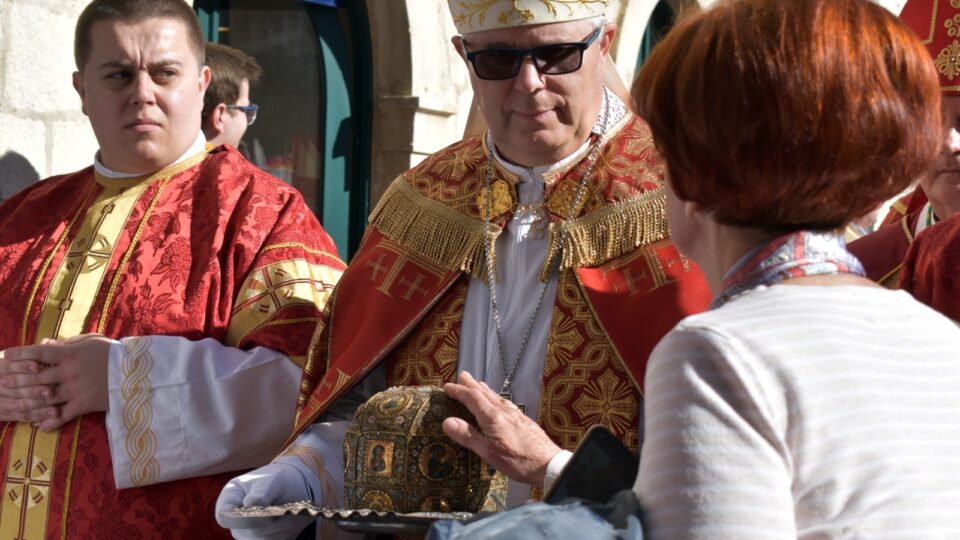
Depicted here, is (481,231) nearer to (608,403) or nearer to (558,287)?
(558,287)

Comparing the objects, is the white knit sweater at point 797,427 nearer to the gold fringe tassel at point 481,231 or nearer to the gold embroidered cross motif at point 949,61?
the gold fringe tassel at point 481,231

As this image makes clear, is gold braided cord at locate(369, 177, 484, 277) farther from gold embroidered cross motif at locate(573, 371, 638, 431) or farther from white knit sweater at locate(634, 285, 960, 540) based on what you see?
white knit sweater at locate(634, 285, 960, 540)

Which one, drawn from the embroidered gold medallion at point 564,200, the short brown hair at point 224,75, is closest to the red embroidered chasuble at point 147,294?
the embroidered gold medallion at point 564,200

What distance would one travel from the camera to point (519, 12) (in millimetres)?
2965

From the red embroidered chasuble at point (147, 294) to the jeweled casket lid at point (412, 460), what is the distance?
1084 mm

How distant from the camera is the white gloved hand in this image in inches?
102

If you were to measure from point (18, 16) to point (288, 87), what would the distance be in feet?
6.92

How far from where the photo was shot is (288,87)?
655 centimetres

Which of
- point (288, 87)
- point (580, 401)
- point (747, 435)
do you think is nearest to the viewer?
point (747, 435)

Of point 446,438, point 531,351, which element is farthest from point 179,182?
point 446,438

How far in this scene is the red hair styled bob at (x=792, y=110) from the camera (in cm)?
164

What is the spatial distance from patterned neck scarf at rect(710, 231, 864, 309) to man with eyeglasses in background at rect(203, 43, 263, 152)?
3.34m

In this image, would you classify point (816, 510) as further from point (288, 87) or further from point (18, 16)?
point (288, 87)

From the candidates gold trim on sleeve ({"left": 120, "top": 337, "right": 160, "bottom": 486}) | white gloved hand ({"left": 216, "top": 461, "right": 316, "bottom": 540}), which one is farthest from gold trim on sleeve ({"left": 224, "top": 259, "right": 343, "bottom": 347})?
white gloved hand ({"left": 216, "top": 461, "right": 316, "bottom": 540})
